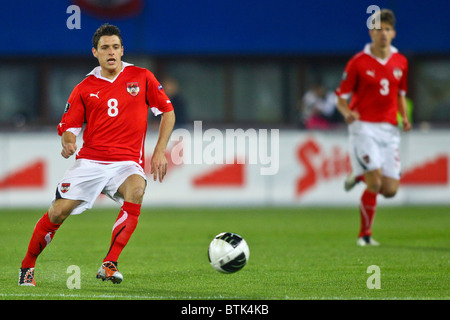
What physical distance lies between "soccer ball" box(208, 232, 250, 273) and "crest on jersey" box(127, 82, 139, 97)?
1.36 m

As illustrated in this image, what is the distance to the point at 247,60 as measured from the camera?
2080 cm

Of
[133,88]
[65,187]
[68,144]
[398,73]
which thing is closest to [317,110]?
[398,73]

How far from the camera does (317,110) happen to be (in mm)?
18844

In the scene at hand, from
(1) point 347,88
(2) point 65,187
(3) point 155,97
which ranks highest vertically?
(1) point 347,88

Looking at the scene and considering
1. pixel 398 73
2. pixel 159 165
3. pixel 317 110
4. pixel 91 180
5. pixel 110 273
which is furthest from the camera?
pixel 317 110

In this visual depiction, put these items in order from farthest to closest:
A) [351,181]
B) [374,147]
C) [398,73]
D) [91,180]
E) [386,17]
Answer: [351,181] < [398,73] < [374,147] < [386,17] < [91,180]

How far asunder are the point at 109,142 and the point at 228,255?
131cm

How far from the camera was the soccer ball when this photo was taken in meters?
7.41

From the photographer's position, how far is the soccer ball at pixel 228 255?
7414 mm

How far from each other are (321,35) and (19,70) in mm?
6637

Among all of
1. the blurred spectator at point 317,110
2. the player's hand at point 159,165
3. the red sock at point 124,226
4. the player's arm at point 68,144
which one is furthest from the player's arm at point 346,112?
the blurred spectator at point 317,110

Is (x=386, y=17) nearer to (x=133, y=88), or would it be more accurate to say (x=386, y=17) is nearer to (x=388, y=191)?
(x=388, y=191)

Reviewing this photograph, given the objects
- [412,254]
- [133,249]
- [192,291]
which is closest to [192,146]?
[133,249]
